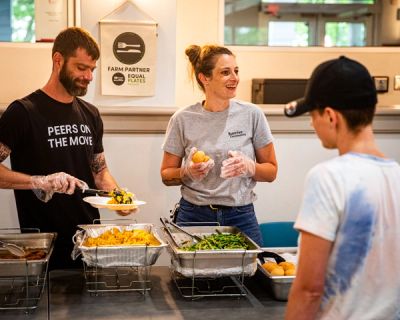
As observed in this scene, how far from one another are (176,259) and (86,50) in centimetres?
112

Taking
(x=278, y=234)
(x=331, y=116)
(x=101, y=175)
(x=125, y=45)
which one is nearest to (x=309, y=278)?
(x=331, y=116)

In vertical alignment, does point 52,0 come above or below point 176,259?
above

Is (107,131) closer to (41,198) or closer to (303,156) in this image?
(41,198)

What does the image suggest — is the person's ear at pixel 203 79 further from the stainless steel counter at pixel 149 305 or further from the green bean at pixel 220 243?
the stainless steel counter at pixel 149 305

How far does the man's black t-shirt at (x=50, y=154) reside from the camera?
2.61 m

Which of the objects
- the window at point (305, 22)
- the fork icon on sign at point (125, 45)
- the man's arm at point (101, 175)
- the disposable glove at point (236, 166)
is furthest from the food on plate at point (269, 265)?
the window at point (305, 22)

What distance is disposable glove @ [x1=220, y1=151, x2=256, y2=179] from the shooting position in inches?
102

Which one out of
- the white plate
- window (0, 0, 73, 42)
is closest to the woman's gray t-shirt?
the white plate

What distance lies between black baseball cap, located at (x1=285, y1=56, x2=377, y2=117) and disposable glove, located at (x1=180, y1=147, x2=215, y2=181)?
3.87 feet

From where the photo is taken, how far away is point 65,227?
8.79 feet

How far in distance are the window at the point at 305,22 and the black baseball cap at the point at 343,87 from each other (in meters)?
4.49

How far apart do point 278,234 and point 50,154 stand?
136 centimetres

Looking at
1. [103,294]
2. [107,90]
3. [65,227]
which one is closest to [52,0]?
[107,90]

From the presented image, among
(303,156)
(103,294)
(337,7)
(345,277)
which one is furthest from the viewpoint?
(337,7)
